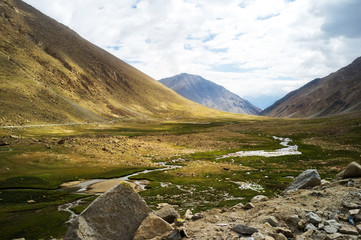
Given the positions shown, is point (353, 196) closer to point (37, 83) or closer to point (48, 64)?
point (37, 83)

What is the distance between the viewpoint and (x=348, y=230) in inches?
384

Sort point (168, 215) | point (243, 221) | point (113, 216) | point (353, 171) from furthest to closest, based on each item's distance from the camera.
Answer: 1. point (353, 171)
2. point (168, 215)
3. point (113, 216)
4. point (243, 221)

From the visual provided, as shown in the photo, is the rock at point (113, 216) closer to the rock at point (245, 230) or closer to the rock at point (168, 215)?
the rock at point (168, 215)

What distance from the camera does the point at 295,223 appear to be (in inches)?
457

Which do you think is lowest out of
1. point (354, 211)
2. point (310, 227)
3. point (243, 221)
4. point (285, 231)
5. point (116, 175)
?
point (116, 175)

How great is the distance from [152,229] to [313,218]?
856cm

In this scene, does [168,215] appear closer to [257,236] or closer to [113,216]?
[113,216]

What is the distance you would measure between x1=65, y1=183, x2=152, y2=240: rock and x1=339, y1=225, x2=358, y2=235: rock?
33.4ft

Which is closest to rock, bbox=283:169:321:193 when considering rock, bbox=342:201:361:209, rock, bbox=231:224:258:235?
rock, bbox=342:201:361:209

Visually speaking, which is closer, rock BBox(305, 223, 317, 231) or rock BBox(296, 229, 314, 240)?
rock BBox(296, 229, 314, 240)

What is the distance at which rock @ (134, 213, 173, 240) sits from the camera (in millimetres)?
12648

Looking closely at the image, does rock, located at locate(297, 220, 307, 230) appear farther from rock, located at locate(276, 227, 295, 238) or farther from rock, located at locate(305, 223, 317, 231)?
rock, located at locate(276, 227, 295, 238)

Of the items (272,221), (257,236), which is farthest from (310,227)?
(257,236)

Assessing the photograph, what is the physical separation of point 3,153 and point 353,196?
199 feet
